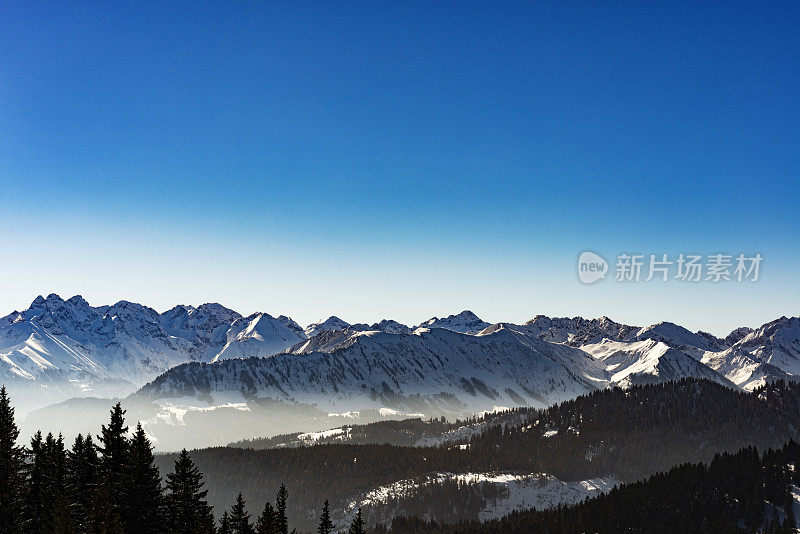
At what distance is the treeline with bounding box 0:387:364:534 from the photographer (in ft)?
130

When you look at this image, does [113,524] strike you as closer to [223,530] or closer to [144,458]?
[144,458]

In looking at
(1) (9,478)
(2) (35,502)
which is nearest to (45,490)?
(2) (35,502)

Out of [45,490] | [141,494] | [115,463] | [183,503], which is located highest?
[115,463]

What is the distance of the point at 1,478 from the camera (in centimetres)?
4512

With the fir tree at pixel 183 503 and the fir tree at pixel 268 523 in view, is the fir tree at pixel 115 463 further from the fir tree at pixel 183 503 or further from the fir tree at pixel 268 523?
the fir tree at pixel 268 523

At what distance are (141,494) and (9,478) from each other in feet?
43.6

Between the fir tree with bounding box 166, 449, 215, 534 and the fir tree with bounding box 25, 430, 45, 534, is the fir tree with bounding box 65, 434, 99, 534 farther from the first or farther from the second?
the fir tree with bounding box 166, 449, 215, 534

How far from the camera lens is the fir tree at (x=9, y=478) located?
43.8 m

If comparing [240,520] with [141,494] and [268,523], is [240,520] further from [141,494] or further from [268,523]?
[141,494]

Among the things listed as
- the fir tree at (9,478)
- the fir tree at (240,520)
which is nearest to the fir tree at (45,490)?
the fir tree at (9,478)

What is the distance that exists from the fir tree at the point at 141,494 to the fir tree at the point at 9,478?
10974mm

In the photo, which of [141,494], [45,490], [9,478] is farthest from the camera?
[45,490]

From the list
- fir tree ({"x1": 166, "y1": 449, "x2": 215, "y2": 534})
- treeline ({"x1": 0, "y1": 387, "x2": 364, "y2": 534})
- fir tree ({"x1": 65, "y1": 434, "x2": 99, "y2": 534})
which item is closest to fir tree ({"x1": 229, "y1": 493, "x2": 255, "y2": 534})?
treeline ({"x1": 0, "y1": 387, "x2": 364, "y2": 534})

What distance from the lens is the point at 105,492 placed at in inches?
1442
